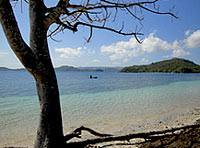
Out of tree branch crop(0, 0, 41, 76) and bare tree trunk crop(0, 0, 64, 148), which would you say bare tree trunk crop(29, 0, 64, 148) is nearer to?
bare tree trunk crop(0, 0, 64, 148)

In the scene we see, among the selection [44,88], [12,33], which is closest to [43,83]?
[44,88]

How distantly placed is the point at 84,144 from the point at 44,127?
83 centimetres

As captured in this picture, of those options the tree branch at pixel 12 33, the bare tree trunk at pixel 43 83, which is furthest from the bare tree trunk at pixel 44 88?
the tree branch at pixel 12 33

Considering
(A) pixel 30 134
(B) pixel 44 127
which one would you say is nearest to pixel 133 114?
(A) pixel 30 134

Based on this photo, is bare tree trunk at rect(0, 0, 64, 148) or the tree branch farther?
bare tree trunk at rect(0, 0, 64, 148)

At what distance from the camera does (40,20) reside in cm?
226

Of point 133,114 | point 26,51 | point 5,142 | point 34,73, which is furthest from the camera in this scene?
point 133,114

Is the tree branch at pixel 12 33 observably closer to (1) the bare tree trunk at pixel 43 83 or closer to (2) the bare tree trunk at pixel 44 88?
(1) the bare tree trunk at pixel 43 83

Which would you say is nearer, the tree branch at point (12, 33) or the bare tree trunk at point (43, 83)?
the tree branch at point (12, 33)

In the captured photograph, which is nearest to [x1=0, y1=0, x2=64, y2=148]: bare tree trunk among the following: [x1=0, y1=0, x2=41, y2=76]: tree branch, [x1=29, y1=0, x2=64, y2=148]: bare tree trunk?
[x1=29, y1=0, x2=64, y2=148]: bare tree trunk

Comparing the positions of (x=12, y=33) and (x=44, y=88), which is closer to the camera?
(x=12, y=33)

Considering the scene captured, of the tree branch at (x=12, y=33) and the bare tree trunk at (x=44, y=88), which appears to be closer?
the tree branch at (x=12, y=33)

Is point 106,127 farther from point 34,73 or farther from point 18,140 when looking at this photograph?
point 34,73

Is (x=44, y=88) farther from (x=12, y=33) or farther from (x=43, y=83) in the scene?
(x=12, y=33)
